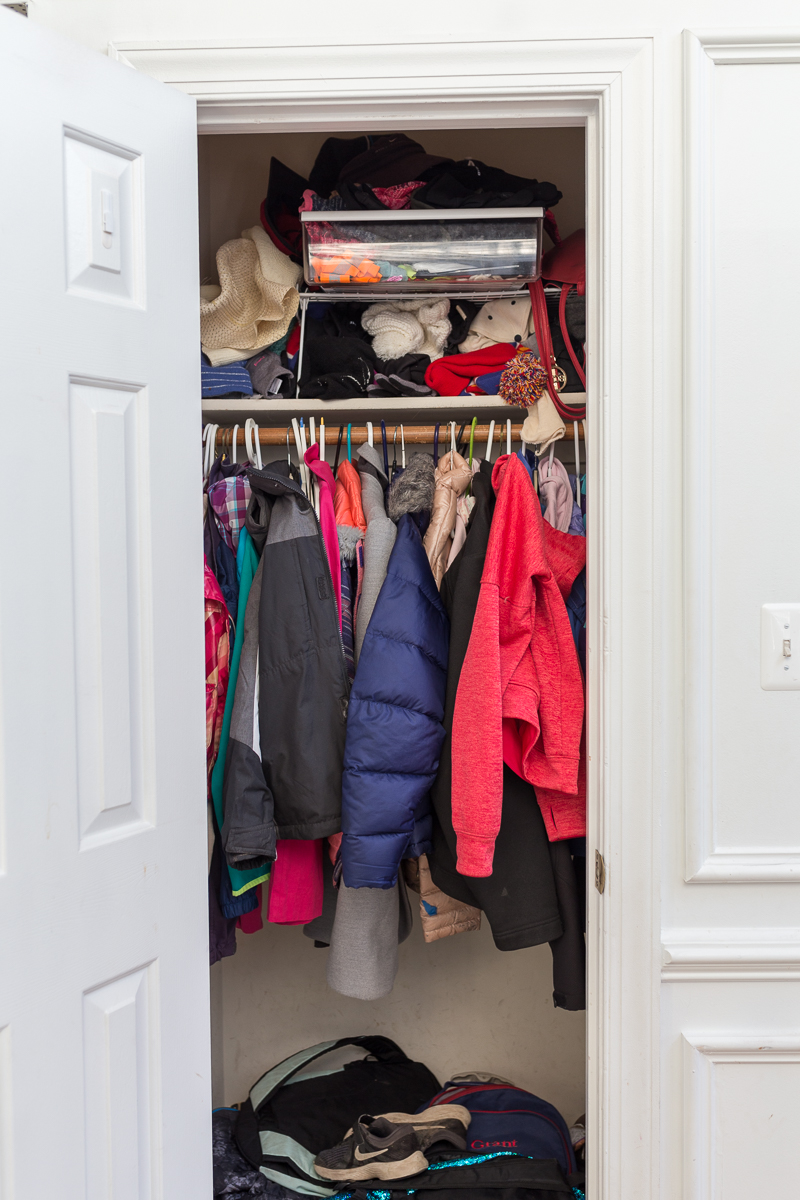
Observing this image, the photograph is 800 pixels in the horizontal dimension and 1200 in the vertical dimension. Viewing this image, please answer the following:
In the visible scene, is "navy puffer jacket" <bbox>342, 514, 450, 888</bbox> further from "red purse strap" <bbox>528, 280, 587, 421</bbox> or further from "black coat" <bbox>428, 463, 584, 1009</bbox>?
"red purse strap" <bbox>528, 280, 587, 421</bbox>

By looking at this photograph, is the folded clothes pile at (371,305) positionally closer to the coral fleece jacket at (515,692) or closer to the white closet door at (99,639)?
the coral fleece jacket at (515,692)

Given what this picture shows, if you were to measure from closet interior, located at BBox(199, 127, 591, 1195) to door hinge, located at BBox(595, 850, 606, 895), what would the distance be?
0.63 m

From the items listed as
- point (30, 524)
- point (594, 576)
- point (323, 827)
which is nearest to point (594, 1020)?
point (323, 827)

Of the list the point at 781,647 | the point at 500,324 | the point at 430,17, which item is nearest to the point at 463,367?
the point at 500,324

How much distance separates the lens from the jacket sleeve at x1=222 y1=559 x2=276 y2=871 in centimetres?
135

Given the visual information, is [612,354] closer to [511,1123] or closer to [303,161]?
[303,161]

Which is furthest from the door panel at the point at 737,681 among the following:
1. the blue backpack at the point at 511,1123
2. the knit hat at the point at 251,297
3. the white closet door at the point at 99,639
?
the knit hat at the point at 251,297

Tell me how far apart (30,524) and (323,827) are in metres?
0.75

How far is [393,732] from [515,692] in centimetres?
23

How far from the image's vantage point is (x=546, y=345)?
157cm

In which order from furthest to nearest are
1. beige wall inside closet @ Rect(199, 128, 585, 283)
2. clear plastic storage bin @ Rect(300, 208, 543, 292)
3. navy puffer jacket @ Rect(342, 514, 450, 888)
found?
beige wall inside closet @ Rect(199, 128, 585, 283) → clear plastic storage bin @ Rect(300, 208, 543, 292) → navy puffer jacket @ Rect(342, 514, 450, 888)

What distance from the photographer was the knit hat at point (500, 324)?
5.37ft

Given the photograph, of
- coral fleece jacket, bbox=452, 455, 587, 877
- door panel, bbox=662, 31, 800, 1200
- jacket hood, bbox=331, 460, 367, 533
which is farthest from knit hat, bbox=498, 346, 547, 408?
door panel, bbox=662, 31, 800, 1200

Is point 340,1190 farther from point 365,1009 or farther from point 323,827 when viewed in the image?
point 323,827
